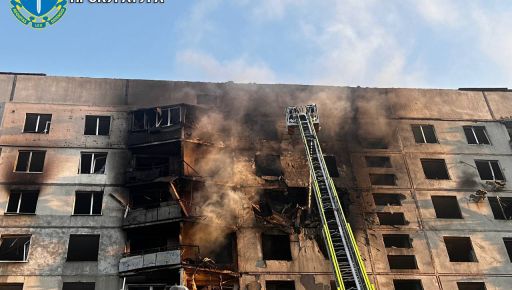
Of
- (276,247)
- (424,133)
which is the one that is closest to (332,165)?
(276,247)

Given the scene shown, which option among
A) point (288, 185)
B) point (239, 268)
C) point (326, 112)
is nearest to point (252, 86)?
point (326, 112)

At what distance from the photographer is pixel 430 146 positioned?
126ft

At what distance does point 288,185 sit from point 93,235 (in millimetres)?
12730

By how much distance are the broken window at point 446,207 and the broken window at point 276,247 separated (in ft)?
34.6

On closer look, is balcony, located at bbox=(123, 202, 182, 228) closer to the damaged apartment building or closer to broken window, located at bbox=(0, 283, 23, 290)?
the damaged apartment building

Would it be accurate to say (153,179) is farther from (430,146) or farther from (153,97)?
(430,146)

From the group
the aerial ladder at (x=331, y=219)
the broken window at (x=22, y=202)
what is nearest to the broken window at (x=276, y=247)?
the aerial ladder at (x=331, y=219)

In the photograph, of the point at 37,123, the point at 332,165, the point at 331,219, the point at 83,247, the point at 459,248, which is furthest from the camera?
the point at 332,165

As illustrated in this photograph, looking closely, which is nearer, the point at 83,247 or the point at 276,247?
the point at 83,247

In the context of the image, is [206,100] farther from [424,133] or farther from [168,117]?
[424,133]

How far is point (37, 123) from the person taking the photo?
35.6 metres

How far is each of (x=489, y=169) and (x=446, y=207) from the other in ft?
16.5

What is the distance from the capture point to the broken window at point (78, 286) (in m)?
29.6

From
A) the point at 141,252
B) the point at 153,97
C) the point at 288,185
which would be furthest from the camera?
the point at 153,97
